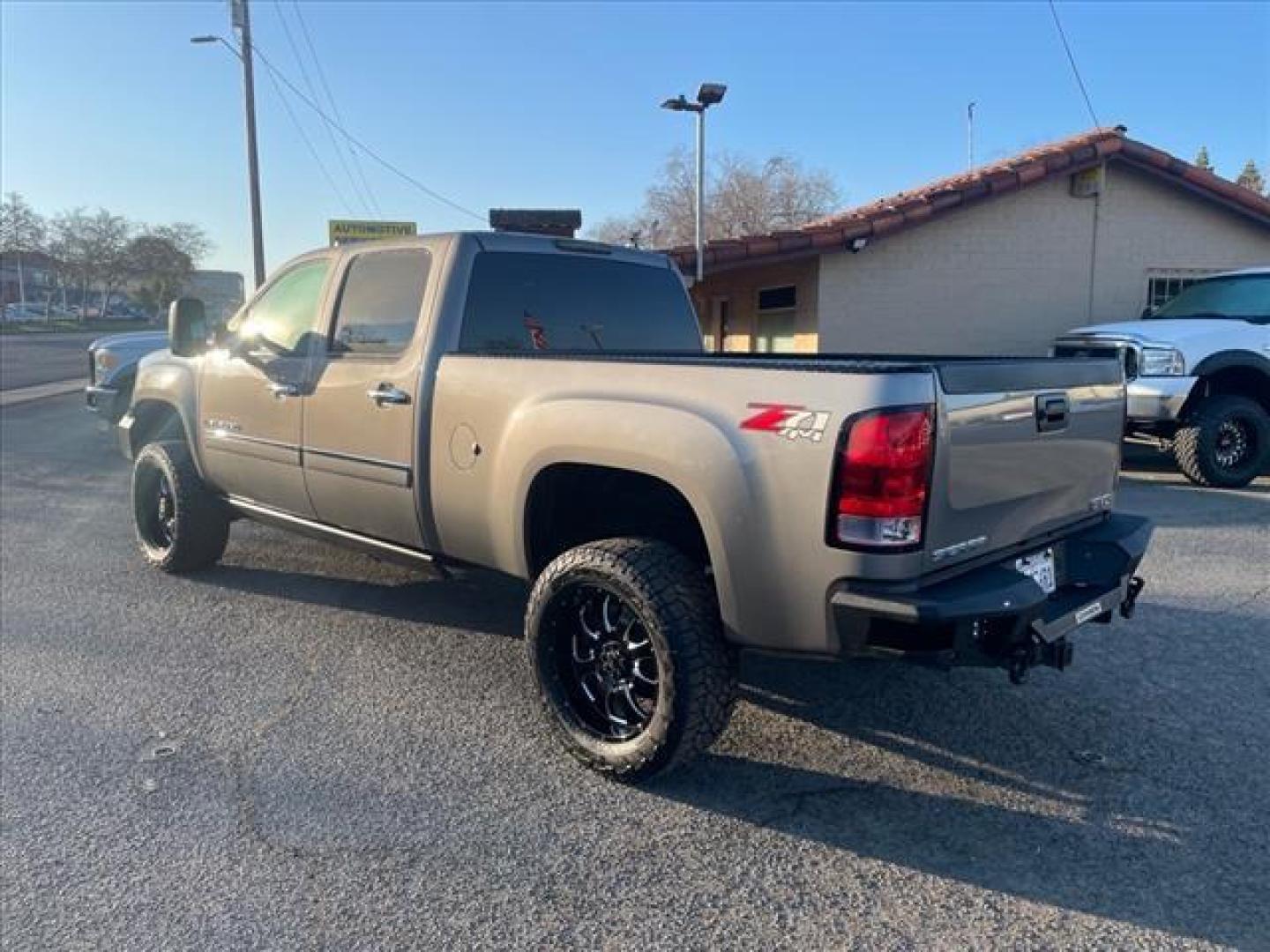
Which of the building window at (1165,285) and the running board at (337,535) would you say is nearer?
the running board at (337,535)

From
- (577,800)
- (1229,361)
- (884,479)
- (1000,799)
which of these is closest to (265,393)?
(577,800)

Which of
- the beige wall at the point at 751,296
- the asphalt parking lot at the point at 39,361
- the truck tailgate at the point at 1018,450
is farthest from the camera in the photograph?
the asphalt parking lot at the point at 39,361

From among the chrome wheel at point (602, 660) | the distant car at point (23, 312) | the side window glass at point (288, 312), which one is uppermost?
the distant car at point (23, 312)

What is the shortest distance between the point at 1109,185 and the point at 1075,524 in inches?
439

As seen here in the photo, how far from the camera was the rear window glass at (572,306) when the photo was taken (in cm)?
432

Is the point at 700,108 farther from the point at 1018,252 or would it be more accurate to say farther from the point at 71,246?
the point at 71,246

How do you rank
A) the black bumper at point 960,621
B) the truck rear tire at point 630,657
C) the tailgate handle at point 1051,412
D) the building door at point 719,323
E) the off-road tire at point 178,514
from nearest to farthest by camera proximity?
the black bumper at point 960,621, the truck rear tire at point 630,657, the tailgate handle at point 1051,412, the off-road tire at point 178,514, the building door at point 719,323

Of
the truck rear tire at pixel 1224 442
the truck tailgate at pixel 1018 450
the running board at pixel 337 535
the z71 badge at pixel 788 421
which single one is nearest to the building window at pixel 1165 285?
the truck rear tire at pixel 1224 442

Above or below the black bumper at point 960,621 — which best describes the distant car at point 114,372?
above

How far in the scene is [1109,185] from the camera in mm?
12914

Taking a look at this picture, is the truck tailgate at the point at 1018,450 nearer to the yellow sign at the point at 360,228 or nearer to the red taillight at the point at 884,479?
the red taillight at the point at 884,479

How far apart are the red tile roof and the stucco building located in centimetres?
2

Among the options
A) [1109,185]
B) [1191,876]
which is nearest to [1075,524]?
[1191,876]

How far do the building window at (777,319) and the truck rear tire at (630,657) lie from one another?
1047 cm
